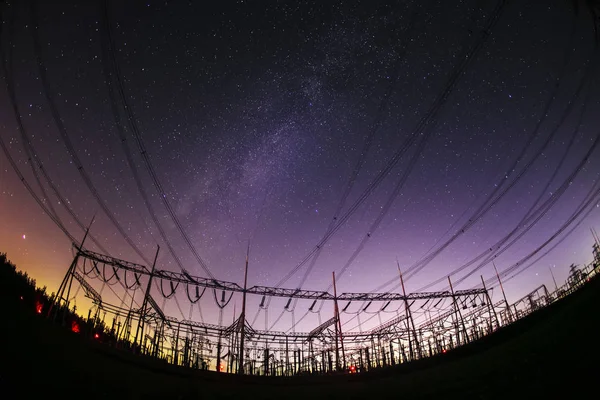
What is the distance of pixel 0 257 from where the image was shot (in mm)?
22594

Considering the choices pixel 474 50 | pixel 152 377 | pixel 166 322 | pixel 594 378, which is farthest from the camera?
pixel 166 322

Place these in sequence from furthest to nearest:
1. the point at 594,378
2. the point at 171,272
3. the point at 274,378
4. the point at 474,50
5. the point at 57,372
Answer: the point at 171,272 → the point at 274,378 → the point at 474,50 → the point at 57,372 → the point at 594,378

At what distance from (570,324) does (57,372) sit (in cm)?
1910

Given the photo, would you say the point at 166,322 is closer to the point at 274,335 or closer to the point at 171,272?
the point at 171,272

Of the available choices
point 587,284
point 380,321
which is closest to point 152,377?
point 587,284

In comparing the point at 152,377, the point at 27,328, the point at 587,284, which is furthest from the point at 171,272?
the point at 587,284

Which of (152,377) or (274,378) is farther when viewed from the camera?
(274,378)

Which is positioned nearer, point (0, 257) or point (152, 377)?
point (152, 377)

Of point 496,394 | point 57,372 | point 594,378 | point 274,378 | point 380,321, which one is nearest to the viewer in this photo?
point 594,378

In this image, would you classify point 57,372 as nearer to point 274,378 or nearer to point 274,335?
point 274,378

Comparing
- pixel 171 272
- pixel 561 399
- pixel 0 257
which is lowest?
pixel 561 399

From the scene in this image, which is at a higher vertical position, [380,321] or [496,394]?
[380,321]

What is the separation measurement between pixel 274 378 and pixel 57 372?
9581mm

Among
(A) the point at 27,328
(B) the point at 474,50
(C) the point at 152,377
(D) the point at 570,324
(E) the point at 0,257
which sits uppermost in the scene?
(B) the point at 474,50
